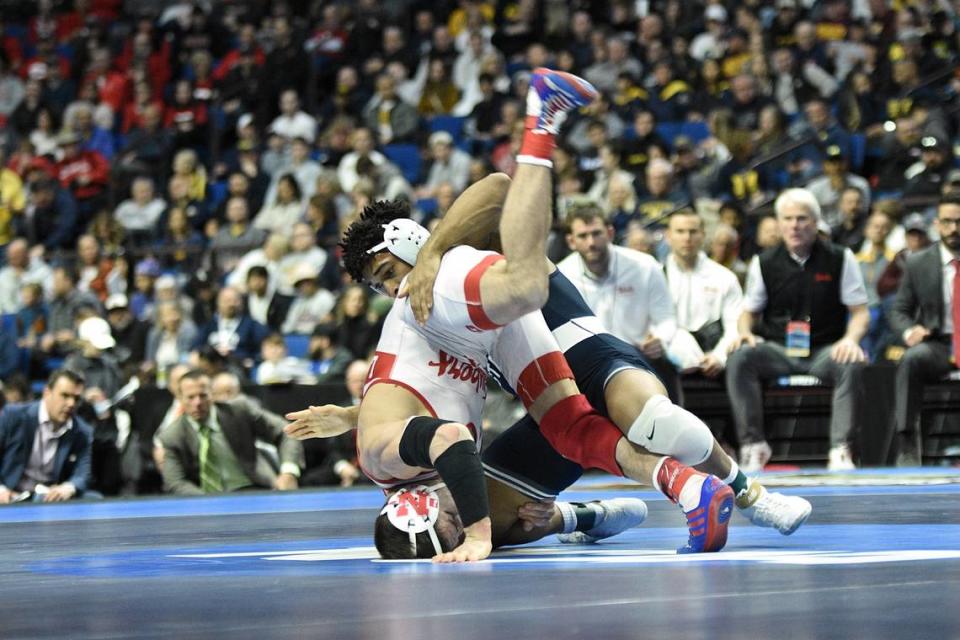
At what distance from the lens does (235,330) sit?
1142 centimetres

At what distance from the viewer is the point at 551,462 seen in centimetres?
467

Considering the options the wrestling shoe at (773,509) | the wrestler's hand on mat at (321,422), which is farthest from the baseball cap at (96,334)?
the wrestling shoe at (773,509)

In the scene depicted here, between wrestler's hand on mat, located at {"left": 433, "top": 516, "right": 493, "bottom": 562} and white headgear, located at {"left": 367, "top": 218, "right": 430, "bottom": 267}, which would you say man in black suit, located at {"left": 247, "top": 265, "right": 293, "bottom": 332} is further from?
wrestler's hand on mat, located at {"left": 433, "top": 516, "right": 493, "bottom": 562}

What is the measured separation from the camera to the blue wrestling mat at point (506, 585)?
107 inches

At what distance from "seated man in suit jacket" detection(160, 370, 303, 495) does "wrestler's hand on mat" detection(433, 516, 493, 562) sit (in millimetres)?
4829

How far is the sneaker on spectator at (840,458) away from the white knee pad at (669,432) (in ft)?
14.3

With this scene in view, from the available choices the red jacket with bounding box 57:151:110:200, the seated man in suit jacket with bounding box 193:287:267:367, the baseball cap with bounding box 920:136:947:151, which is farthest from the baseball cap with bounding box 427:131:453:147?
the baseball cap with bounding box 920:136:947:151

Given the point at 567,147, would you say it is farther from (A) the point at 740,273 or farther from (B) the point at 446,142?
(A) the point at 740,273

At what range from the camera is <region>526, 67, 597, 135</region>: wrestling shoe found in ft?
13.7

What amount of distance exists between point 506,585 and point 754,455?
539 centimetres

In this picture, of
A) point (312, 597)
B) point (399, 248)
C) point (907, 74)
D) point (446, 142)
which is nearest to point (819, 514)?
point (399, 248)

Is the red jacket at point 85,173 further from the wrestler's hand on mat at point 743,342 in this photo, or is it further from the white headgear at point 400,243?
the white headgear at point 400,243

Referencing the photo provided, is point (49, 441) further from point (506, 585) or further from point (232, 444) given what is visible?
Answer: point (506, 585)

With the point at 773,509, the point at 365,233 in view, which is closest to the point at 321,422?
the point at 365,233
